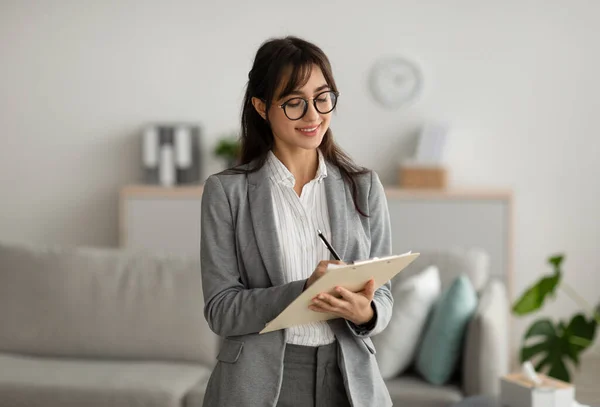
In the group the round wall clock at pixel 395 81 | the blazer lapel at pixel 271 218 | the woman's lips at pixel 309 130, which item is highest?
the round wall clock at pixel 395 81

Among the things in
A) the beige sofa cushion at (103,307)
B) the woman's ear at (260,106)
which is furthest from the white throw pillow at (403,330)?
the woman's ear at (260,106)

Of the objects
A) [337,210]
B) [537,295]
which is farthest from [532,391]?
[337,210]

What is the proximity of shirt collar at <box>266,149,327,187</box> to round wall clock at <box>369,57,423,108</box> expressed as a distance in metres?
3.61

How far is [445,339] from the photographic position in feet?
10.7

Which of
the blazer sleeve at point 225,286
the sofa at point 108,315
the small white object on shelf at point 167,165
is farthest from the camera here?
the small white object on shelf at point 167,165

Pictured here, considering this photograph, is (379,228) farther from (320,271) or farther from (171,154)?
(171,154)

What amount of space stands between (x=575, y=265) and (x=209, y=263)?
13.2 feet

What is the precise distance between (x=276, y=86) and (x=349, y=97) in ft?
12.2

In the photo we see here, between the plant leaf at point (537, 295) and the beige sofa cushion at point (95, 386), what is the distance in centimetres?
139

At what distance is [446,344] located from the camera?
326cm

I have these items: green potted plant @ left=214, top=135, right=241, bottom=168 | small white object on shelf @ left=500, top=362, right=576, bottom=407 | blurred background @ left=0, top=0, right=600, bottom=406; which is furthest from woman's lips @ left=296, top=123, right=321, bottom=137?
green potted plant @ left=214, top=135, right=241, bottom=168

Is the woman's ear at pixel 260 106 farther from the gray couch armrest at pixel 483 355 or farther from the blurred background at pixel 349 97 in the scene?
the blurred background at pixel 349 97

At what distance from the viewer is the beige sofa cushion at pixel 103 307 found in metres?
3.69

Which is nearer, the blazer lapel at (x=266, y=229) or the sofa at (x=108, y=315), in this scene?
the blazer lapel at (x=266, y=229)
